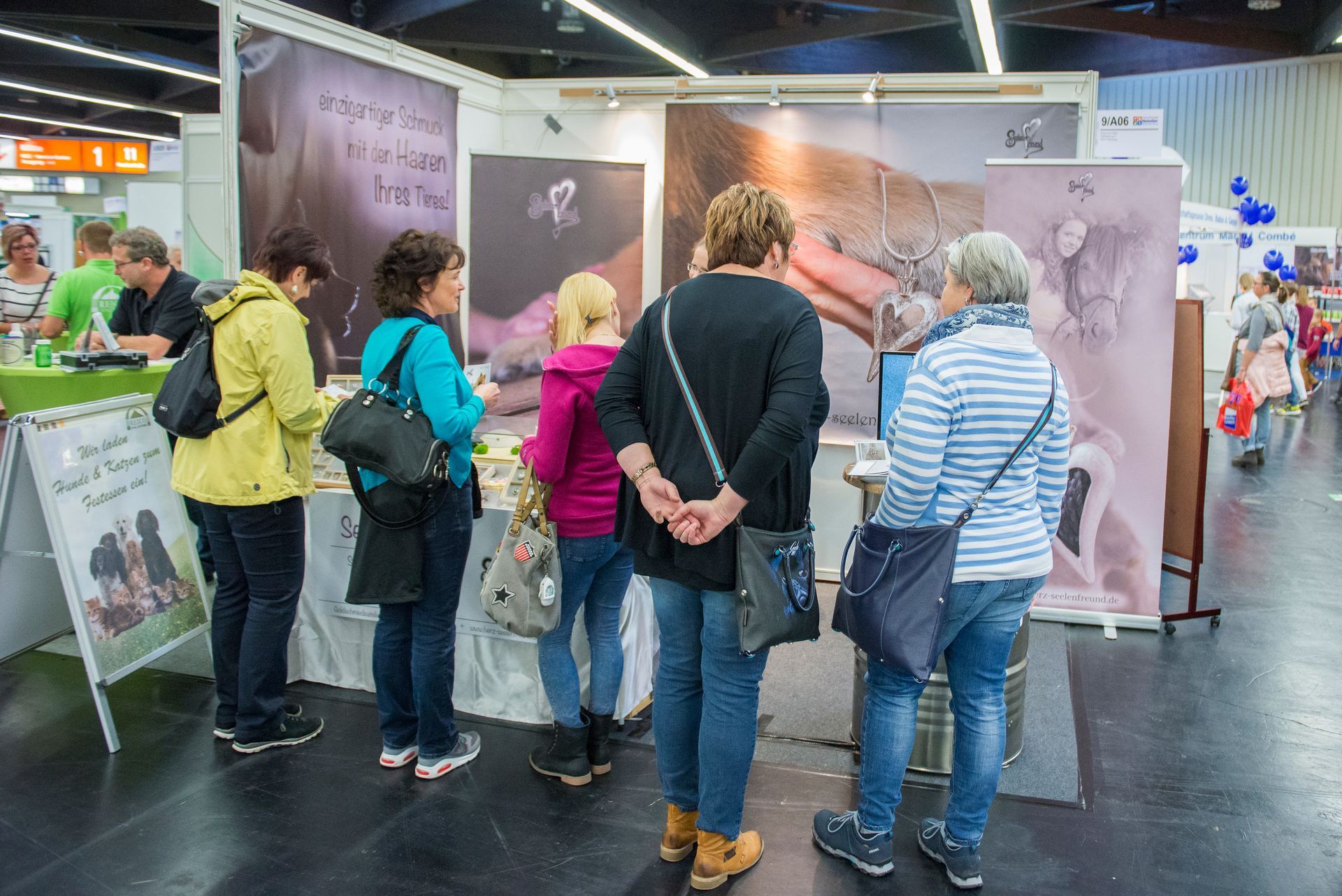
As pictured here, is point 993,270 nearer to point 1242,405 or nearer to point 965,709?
point 965,709

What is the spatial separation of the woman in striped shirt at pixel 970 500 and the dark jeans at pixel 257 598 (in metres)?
1.57

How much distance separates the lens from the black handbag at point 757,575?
193cm

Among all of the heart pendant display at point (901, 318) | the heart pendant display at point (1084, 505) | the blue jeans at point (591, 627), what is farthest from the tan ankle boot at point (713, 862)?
the heart pendant display at point (901, 318)

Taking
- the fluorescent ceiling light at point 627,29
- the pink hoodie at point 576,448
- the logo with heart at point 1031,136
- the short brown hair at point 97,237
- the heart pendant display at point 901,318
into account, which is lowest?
the pink hoodie at point 576,448

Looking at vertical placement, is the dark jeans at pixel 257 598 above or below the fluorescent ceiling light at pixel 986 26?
below

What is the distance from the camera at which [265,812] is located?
2459 mm

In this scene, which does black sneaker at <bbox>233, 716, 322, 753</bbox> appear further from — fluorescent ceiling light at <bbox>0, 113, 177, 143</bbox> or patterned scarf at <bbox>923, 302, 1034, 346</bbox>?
fluorescent ceiling light at <bbox>0, 113, 177, 143</bbox>

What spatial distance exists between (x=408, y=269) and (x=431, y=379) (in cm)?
27

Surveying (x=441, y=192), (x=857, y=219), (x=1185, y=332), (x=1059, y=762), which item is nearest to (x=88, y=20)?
(x=441, y=192)

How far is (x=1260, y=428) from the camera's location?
8.43 meters

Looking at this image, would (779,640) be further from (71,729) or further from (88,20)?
(88,20)

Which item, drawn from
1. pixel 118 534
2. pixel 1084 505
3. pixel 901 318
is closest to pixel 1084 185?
pixel 901 318

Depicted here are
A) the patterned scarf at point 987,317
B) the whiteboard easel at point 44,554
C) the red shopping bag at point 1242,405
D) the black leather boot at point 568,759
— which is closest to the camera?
the patterned scarf at point 987,317

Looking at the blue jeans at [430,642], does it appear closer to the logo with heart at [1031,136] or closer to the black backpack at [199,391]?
the black backpack at [199,391]
